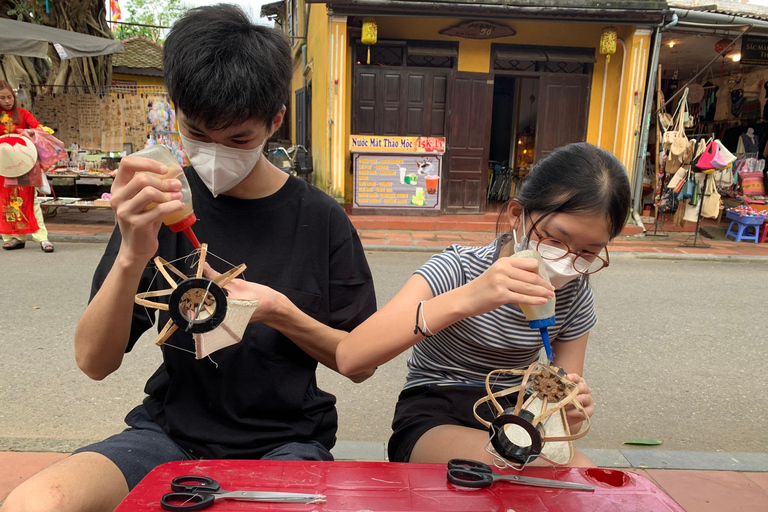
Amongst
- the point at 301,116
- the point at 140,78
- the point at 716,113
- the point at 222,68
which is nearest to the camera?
the point at 222,68

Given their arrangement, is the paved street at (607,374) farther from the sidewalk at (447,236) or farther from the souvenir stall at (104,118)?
the souvenir stall at (104,118)

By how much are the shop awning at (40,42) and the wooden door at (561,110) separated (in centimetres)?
728

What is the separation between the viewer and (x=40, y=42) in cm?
777

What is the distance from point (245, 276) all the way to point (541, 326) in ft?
2.56

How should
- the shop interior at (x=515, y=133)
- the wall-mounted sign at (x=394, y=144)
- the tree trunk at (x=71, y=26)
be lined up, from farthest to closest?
the shop interior at (x=515, y=133)
the tree trunk at (x=71, y=26)
the wall-mounted sign at (x=394, y=144)

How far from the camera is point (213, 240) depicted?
57.9 inches

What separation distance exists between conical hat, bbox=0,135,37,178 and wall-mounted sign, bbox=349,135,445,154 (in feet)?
14.6

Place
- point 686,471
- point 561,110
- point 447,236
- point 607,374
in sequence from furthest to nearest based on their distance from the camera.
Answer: point 561,110 → point 447,236 → point 607,374 → point 686,471

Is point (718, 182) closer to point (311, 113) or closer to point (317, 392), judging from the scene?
point (311, 113)

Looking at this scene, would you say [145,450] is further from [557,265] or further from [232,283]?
[557,265]

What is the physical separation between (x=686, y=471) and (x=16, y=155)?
660 cm

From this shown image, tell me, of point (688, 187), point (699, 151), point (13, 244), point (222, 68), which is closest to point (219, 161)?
point (222, 68)

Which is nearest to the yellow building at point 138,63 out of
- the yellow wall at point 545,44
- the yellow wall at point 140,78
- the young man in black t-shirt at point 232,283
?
the yellow wall at point 140,78

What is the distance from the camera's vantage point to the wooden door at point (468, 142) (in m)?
9.01
